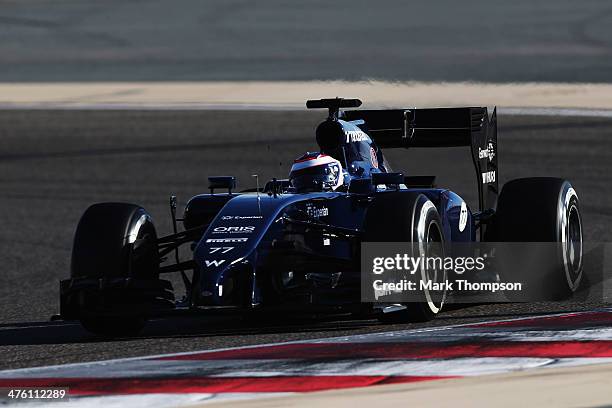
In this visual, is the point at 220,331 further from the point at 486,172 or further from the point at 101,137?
the point at 101,137

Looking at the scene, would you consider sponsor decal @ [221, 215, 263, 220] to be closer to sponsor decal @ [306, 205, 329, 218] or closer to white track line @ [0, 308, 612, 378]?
sponsor decal @ [306, 205, 329, 218]

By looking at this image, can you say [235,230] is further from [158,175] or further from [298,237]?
[158,175]

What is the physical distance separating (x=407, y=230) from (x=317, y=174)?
1432 millimetres

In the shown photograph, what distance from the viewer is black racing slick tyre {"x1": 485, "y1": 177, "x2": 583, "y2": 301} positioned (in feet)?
34.0

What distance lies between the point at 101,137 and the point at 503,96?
7.44 meters

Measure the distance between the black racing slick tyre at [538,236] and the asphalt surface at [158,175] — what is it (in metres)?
0.33

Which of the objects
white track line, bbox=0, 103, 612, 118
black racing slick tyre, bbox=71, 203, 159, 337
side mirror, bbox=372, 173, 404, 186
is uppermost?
white track line, bbox=0, 103, 612, 118

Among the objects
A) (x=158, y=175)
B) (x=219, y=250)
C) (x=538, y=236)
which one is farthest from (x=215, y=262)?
(x=158, y=175)

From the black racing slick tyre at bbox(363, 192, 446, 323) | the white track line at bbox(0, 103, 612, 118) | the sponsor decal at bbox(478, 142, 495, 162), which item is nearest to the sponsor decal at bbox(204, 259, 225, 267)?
the black racing slick tyre at bbox(363, 192, 446, 323)

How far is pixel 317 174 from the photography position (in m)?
10.2

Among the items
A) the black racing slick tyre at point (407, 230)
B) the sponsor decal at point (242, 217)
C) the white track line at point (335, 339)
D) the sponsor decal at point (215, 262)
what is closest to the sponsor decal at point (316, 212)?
the sponsor decal at point (242, 217)

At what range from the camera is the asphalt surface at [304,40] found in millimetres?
30609

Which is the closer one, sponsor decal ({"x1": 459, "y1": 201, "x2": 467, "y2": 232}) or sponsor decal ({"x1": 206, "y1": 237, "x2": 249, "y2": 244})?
sponsor decal ({"x1": 206, "y1": 237, "x2": 249, "y2": 244})

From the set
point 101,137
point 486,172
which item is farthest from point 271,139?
point 486,172
